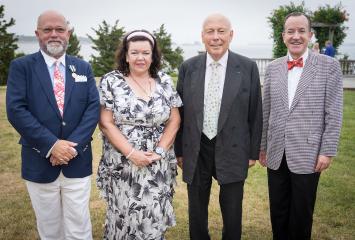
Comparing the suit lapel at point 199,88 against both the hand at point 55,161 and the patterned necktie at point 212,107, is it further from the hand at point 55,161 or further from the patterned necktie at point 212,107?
the hand at point 55,161

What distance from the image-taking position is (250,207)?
208 inches

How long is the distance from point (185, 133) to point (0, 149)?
19.3ft

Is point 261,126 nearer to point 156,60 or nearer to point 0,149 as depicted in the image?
point 156,60

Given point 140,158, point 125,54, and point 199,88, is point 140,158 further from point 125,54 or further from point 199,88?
point 125,54

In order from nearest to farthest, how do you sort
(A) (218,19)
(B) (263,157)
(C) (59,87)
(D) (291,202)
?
(C) (59,87) < (A) (218,19) < (D) (291,202) < (B) (263,157)

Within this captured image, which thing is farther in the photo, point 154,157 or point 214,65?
point 214,65

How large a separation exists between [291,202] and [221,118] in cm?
117

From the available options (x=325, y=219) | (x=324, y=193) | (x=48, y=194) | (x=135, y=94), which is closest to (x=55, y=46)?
(x=135, y=94)

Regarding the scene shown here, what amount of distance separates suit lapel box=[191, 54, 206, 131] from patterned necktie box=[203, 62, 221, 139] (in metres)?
0.05

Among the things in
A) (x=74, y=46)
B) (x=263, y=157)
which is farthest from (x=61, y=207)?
(x=74, y=46)

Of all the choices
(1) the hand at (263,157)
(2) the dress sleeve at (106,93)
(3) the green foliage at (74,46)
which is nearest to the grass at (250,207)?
(1) the hand at (263,157)

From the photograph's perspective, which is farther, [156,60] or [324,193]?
[324,193]

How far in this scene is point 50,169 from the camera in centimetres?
320

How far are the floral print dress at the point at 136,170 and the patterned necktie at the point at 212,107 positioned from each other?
282 mm
